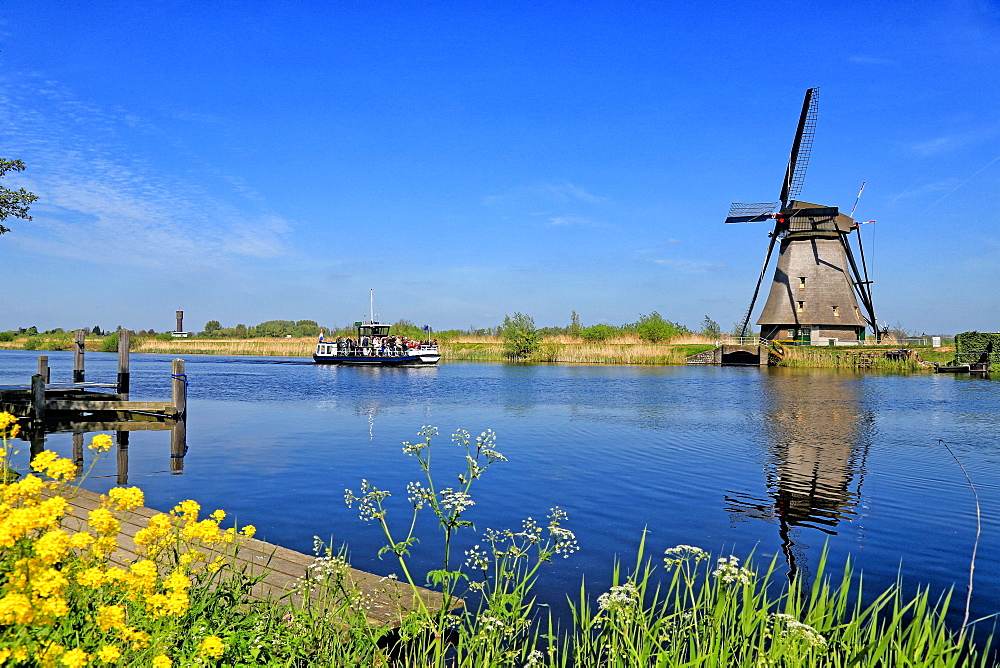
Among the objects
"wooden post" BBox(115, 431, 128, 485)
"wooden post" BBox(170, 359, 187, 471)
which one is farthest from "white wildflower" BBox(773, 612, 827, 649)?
"wooden post" BBox(170, 359, 187, 471)

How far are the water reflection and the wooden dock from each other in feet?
12.6

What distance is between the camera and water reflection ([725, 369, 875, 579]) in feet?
27.5

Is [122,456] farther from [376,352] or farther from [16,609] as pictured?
[376,352]

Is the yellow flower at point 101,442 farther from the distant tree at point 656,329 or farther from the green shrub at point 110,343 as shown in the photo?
the green shrub at point 110,343

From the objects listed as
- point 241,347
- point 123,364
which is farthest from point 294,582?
point 241,347

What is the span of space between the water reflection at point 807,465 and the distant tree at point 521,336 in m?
31.3

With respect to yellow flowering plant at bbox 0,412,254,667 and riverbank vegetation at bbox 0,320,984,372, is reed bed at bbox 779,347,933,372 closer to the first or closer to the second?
riverbank vegetation at bbox 0,320,984,372

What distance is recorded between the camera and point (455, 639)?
4.64 m

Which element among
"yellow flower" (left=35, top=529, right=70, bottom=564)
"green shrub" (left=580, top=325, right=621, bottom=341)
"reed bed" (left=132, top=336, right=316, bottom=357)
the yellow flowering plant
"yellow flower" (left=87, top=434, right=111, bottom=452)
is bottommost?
the yellow flowering plant

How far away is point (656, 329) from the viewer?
58.2m

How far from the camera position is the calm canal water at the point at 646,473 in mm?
7250

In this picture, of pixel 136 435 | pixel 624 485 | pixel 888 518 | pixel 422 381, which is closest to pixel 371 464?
pixel 624 485

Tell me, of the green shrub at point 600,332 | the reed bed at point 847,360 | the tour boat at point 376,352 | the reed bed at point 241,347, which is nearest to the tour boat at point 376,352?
the tour boat at point 376,352

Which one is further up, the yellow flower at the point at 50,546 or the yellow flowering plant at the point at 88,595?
the yellow flower at the point at 50,546
